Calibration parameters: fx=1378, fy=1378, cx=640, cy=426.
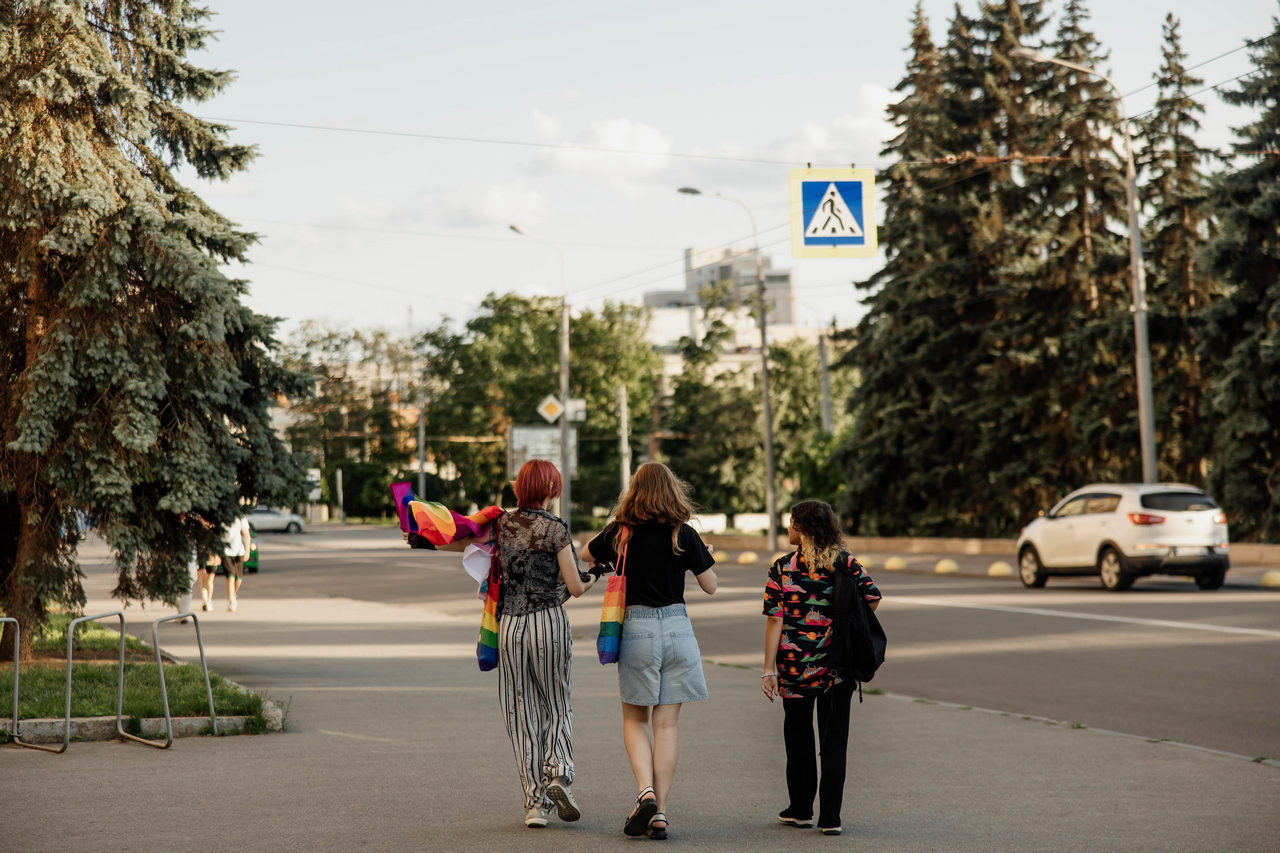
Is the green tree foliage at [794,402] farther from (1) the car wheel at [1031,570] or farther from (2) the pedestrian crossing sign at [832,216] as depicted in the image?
(2) the pedestrian crossing sign at [832,216]

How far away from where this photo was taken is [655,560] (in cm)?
616

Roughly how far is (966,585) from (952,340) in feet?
42.9

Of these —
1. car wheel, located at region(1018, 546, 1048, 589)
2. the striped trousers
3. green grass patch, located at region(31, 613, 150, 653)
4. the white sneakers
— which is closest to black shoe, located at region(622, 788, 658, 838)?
the white sneakers

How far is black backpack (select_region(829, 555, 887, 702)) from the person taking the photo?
6.16m

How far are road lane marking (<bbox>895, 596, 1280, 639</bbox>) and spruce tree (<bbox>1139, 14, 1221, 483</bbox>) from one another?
1295 centimetres

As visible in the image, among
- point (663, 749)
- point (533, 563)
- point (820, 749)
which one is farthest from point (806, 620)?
point (533, 563)

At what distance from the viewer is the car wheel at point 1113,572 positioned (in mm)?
21141

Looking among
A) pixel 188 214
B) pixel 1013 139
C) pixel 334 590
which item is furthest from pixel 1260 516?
pixel 188 214

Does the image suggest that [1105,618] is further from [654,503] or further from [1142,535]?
[654,503]

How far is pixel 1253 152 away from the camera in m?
26.8

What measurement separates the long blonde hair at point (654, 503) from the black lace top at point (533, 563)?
1.00 ft

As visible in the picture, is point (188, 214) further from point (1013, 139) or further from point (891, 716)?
point (1013, 139)

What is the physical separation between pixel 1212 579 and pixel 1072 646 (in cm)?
749

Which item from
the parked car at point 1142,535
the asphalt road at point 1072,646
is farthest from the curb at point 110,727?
the parked car at point 1142,535
